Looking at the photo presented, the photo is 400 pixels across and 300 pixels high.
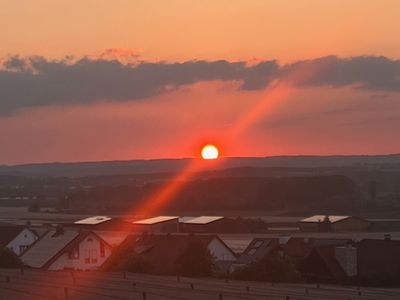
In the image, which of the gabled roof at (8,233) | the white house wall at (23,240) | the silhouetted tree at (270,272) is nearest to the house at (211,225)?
the gabled roof at (8,233)

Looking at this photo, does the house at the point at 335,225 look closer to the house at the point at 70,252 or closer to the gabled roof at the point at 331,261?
the house at the point at 70,252

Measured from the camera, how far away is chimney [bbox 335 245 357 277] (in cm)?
4284

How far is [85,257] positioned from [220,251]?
8704 mm

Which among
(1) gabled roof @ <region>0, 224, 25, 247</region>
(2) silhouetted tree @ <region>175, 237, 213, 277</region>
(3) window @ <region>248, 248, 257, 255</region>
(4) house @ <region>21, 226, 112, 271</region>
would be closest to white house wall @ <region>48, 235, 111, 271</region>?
(4) house @ <region>21, 226, 112, 271</region>

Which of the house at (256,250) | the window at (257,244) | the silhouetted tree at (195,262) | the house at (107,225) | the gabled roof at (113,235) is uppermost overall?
the house at (107,225)

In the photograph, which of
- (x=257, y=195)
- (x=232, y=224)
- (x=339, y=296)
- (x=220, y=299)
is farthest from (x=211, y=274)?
(x=257, y=195)

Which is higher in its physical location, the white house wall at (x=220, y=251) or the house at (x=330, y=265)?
the white house wall at (x=220, y=251)

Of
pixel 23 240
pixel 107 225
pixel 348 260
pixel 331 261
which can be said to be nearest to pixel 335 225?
pixel 107 225

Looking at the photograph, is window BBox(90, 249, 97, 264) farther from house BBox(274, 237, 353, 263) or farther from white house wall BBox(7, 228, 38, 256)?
house BBox(274, 237, 353, 263)

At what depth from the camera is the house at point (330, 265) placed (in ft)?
139

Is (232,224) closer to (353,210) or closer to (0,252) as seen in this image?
(353,210)

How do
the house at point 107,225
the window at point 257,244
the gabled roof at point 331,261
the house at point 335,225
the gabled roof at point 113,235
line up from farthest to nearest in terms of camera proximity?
the house at point 107,225
the house at point 335,225
the gabled roof at point 113,235
the window at point 257,244
the gabled roof at point 331,261

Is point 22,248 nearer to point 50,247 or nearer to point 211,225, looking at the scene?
point 50,247

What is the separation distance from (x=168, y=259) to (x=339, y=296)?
877 inches
